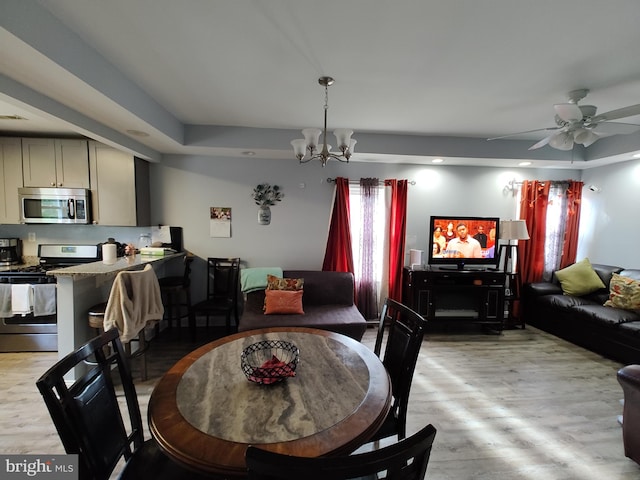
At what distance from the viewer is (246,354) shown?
5.16 ft

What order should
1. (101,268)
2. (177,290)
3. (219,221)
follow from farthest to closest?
(219,221)
(177,290)
(101,268)

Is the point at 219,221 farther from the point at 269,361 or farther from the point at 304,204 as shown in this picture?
the point at 269,361

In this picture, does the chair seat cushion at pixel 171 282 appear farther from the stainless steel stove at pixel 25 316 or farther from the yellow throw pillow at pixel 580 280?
the yellow throw pillow at pixel 580 280

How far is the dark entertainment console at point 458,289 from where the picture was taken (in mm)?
3896

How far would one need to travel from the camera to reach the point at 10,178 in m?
3.36

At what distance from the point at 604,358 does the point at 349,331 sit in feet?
9.52

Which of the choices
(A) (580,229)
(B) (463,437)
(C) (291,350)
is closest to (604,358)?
(A) (580,229)

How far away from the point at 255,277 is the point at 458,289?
2.79 meters

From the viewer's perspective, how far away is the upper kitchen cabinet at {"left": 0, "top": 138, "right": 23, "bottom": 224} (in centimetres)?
333

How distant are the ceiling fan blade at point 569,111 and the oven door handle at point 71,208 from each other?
16.0 ft

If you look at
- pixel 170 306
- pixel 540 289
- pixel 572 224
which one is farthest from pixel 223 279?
pixel 572 224

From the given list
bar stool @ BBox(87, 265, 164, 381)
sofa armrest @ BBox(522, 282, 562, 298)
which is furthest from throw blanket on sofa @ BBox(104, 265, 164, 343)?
sofa armrest @ BBox(522, 282, 562, 298)

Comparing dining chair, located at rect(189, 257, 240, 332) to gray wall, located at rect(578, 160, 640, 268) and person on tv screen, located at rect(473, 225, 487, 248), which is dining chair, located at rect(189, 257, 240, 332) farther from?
gray wall, located at rect(578, 160, 640, 268)

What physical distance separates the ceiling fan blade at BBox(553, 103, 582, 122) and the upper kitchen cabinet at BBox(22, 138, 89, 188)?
4733mm
